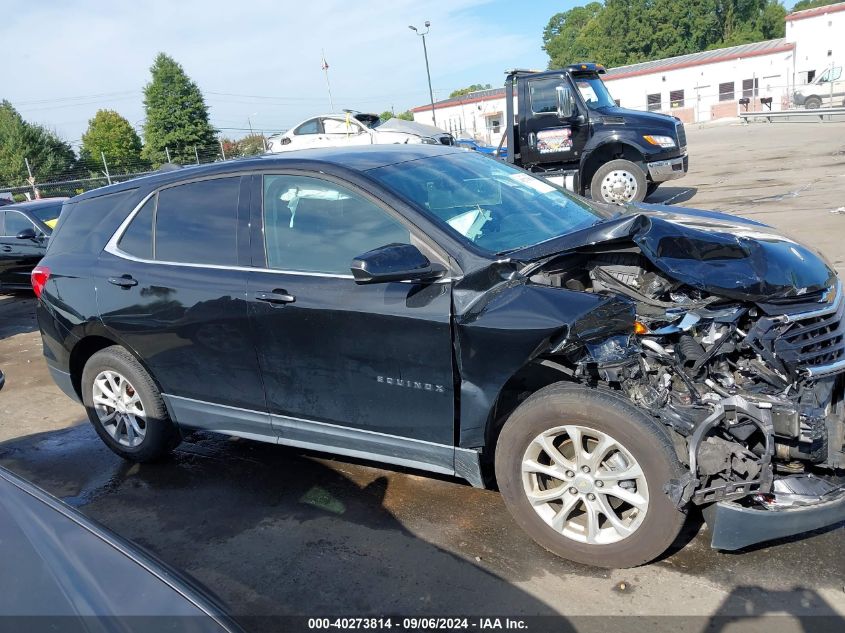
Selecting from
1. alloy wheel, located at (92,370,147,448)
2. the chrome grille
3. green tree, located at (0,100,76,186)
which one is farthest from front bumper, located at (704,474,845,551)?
green tree, located at (0,100,76,186)

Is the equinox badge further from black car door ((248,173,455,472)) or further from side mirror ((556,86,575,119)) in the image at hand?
side mirror ((556,86,575,119))

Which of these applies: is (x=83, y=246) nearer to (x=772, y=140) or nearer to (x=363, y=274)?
(x=363, y=274)

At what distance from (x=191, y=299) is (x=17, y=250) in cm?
860

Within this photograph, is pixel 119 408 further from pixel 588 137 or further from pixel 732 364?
pixel 588 137

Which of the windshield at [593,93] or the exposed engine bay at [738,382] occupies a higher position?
the windshield at [593,93]

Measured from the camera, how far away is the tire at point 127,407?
438 centimetres

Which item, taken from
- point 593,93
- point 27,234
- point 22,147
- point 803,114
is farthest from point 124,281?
point 22,147

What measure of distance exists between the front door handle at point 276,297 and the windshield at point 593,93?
9.84 meters

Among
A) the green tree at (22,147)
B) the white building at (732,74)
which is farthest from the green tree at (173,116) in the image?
the white building at (732,74)

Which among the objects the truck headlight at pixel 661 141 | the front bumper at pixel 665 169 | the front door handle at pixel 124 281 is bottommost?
the front bumper at pixel 665 169

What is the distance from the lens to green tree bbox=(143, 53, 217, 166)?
5325 centimetres

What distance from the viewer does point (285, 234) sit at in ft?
12.3

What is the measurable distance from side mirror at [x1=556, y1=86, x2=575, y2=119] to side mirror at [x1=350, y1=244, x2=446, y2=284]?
31.7 feet

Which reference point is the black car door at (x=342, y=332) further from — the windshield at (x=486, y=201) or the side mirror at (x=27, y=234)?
the side mirror at (x=27, y=234)
